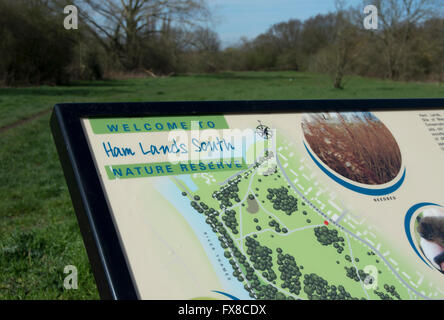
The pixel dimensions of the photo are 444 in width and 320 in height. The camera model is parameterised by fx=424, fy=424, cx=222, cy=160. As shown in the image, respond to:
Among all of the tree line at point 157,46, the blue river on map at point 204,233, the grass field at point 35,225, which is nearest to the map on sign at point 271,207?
the blue river on map at point 204,233

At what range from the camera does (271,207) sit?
1557mm

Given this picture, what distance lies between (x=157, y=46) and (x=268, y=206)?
35044mm

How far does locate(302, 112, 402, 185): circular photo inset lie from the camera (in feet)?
5.82

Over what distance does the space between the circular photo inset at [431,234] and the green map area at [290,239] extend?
142 millimetres

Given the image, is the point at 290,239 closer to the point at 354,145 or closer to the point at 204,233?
the point at 204,233

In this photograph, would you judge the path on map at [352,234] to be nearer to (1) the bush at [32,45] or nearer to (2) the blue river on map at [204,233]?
(2) the blue river on map at [204,233]

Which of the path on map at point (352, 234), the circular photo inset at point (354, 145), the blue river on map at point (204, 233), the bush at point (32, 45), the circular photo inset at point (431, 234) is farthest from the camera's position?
the bush at point (32, 45)

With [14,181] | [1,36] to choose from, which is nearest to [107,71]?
[1,36]

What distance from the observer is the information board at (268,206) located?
1317mm

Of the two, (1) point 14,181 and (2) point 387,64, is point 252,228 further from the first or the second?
(2) point 387,64

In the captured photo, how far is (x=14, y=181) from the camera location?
205 inches

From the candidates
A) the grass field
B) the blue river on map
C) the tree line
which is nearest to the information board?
the blue river on map

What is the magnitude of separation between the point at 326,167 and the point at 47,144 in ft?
20.8

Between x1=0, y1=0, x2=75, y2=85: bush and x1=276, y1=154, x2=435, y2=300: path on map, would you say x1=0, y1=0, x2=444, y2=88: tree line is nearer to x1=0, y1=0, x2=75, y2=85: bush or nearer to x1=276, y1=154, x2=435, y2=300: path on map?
x1=0, y1=0, x2=75, y2=85: bush
